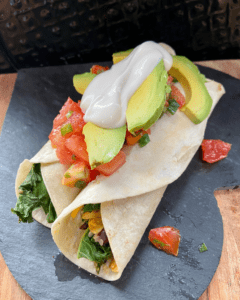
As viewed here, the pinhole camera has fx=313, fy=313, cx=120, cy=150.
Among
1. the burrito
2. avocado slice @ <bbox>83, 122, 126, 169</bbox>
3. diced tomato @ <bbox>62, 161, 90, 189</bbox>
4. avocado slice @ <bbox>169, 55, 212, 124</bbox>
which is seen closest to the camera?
avocado slice @ <bbox>83, 122, 126, 169</bbox>

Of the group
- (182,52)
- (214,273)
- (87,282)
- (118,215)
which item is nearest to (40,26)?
(182,52)

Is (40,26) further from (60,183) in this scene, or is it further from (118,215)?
(118,215)

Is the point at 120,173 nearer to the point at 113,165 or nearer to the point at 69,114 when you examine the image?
the point at 113,165

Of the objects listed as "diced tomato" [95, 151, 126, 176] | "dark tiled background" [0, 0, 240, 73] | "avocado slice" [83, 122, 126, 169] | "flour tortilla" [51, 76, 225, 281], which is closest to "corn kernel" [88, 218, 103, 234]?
"flour tortilla" [51, 76, 225, 281]

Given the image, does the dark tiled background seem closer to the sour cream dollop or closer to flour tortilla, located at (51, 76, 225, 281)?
the sour cream dollop

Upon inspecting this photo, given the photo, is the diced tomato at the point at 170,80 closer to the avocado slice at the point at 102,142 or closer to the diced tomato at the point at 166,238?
the avocado slice at the point at 102,142

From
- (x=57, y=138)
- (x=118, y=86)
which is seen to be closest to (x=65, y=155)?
(x=57, y=138)

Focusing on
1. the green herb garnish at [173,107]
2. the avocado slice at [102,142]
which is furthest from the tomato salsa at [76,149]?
the green herb garnish at [173,107]
